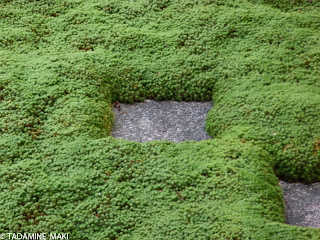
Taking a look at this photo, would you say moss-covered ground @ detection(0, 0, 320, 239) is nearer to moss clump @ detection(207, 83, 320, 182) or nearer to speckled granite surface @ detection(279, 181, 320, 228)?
moss clump @ detection(207, 83, 320, 182)

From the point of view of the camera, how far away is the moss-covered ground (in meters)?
4.68

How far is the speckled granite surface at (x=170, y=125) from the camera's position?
17.1ft


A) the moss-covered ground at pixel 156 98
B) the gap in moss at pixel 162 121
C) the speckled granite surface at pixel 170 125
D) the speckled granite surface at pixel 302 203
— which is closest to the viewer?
the moss-covered ground at pixel 156 98

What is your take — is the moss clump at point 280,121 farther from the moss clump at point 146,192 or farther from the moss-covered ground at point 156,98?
the moss clump at point 146,192

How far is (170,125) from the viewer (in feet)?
19.5

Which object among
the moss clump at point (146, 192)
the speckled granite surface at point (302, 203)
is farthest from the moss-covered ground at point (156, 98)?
the speckled granite surface at point (302, 203)

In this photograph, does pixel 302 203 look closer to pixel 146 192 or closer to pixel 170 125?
pixel 146 192

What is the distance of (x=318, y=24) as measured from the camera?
6.88 m

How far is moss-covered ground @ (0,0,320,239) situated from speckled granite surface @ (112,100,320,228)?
148 millimetres

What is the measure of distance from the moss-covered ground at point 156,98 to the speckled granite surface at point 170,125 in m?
0.15

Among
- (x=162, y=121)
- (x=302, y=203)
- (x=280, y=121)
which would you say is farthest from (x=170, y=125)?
(x=302, y=203)

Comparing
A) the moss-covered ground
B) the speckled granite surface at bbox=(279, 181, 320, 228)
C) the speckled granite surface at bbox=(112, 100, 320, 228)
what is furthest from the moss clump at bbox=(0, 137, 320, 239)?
the speckled granite surface at bbox=(112, 100, 320, 228)

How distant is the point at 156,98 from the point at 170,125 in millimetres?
577

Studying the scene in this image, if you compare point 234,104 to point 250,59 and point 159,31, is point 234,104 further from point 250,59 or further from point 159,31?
point 159,31
